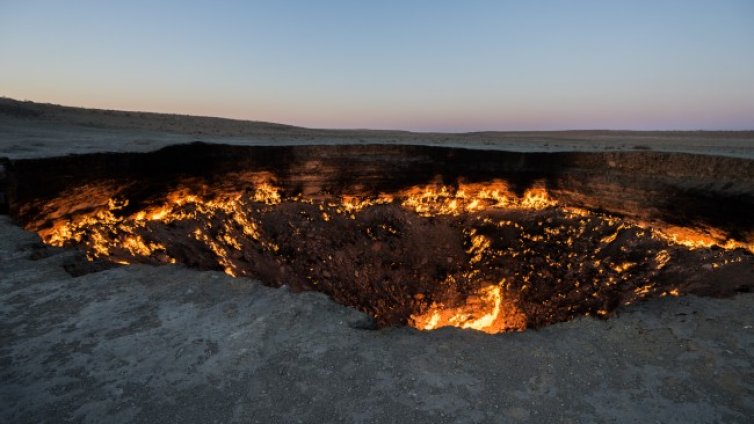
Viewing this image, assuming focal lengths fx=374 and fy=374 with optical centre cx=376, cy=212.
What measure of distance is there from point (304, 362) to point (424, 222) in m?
9.83

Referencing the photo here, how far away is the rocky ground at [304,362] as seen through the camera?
2.33m

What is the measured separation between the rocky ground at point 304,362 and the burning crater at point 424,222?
3.56 m

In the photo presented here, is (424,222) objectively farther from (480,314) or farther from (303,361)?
(303,361)

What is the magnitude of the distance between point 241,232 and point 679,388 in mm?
9507

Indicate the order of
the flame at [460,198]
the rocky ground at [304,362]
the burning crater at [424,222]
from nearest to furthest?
the rocky ground at [304,362] < the burning crater at [424,222] < the flame at [460,198]

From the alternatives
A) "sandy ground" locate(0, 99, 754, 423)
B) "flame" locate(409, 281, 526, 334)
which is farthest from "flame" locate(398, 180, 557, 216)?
"sandy ground" locate(0, 99, 754, 423)

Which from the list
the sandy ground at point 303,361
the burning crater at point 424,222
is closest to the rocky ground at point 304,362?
the sandy ground at point 303,361

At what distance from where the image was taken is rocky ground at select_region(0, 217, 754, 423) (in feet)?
7.64

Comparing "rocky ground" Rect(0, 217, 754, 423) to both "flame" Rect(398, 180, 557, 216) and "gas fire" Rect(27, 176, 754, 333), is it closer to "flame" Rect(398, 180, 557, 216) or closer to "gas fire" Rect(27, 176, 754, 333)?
"gas fire" Rect(27, 176, 754, 333)

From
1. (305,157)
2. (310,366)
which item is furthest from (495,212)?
(310,366)

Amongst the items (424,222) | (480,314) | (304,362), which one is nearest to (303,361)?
(304,362)

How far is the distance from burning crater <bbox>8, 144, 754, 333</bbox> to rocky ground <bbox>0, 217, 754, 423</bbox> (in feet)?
11.7

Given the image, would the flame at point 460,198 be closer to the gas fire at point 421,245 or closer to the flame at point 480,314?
the gas fire at point 421,245

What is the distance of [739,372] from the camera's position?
2.96m
